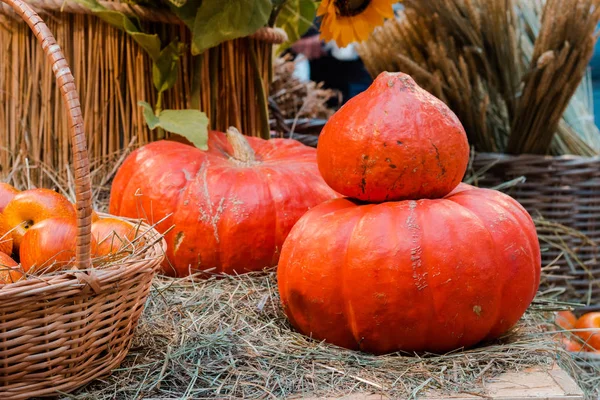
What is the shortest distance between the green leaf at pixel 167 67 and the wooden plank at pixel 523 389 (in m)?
1.10

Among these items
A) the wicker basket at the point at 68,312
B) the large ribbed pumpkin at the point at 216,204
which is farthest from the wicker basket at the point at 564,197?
the wicker basket at the point at 68,312

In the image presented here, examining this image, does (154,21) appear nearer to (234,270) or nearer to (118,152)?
(118,152)

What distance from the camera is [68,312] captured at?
971mm

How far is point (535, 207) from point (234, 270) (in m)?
1.03

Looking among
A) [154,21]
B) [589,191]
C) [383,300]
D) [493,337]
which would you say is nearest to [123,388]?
[383,300]

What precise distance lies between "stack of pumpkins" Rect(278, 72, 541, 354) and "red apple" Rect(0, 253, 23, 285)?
0.47 metres

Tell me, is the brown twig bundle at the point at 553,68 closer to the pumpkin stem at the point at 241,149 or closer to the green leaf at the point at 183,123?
the pumpkin stem at the point at 241,149

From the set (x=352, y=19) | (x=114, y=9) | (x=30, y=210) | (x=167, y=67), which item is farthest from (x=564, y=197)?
(x=30, y=210)

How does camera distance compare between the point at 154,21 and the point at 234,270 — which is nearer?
the point at 234,270

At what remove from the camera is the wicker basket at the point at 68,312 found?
0.92 m

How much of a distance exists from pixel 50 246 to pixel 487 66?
155 cm

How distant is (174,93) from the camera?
1.92 meters

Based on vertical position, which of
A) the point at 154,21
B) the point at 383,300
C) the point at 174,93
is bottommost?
the point at 383,300

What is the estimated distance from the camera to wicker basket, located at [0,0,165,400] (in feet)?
3.02
